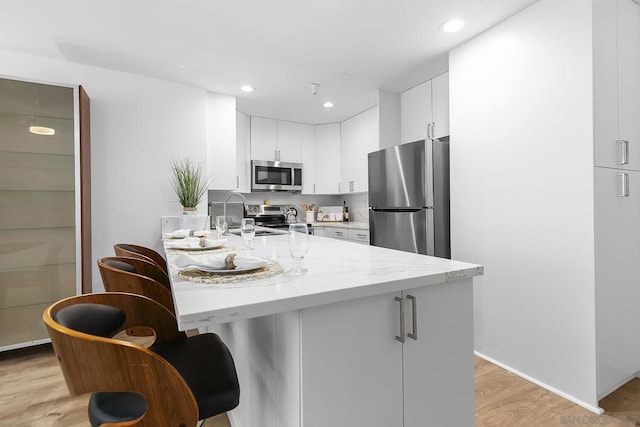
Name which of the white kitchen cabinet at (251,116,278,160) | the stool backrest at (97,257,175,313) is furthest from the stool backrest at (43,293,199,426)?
the white kitchen cabinet at (251,116,278,160)

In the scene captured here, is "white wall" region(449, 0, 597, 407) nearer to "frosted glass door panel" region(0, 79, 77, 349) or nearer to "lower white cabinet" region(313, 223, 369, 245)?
"lower white cabinet" region(313, 223, 369, 245)

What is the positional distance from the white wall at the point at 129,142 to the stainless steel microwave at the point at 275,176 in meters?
1.07

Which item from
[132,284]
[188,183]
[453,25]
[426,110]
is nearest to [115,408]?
[132,284]

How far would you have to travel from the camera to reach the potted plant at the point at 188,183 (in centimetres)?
325

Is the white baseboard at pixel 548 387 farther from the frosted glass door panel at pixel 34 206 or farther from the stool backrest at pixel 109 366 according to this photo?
the frosted glass door panel at pixel 34 206

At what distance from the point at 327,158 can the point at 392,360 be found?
4075mm

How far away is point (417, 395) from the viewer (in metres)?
1.03

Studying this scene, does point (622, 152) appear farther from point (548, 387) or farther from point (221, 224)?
point (221, 224)

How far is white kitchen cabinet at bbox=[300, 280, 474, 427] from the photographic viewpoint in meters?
0.86

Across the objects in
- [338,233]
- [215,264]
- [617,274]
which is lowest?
[617,274]

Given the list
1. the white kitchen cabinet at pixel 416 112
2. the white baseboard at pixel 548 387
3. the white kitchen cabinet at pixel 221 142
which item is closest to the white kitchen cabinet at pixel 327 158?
the white kitchen cabinet at pixel 416 112

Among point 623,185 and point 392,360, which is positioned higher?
point 623,185

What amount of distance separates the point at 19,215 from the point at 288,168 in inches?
115

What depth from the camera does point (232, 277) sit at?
102cm
